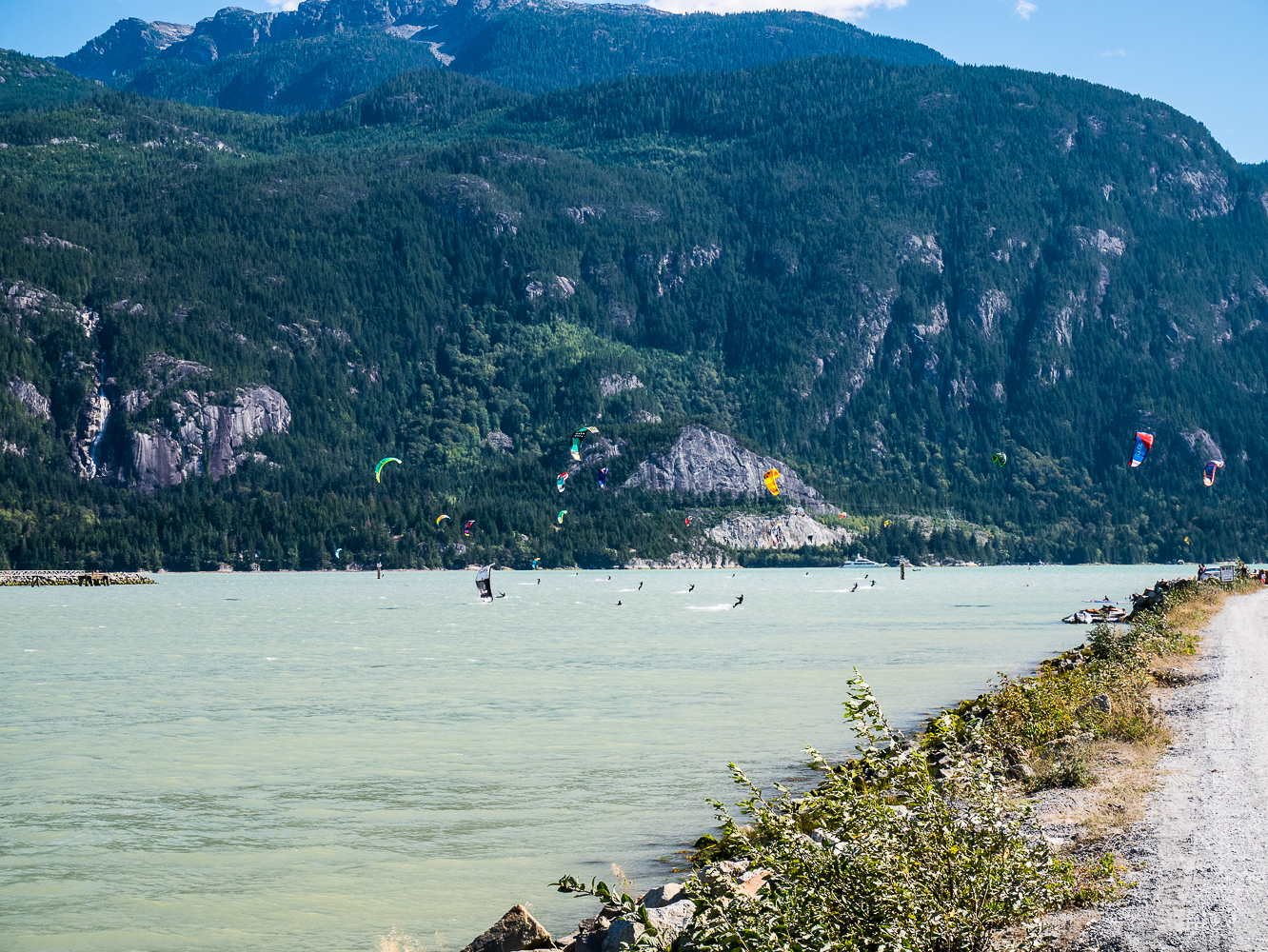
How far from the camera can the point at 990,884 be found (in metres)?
14.1

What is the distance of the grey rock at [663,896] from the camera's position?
18.4 meters

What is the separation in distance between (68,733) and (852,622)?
233ft

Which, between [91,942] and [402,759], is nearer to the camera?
[91,942]

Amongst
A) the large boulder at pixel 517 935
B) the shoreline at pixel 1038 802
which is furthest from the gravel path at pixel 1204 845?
the large boulder at pixel 517 935

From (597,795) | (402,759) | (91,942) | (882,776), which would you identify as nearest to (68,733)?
(402,759)

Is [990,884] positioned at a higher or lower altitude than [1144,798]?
higher

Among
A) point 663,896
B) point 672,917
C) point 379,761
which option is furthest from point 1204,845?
point 379,761

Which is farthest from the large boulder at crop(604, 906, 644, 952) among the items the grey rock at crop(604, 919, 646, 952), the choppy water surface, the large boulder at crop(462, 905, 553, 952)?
the choppy water surface

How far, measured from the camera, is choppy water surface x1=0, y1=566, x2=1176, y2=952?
2300 centimetres

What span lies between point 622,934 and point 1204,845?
9.78m

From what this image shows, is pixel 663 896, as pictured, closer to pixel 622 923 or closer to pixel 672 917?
pixel 672 917

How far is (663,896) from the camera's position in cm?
1872

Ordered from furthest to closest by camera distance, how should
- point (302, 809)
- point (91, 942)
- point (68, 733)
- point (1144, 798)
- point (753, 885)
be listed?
point (68, 733) < point (302, 809) < point (1144, 798) < point (91, 942) < point (753, 885)

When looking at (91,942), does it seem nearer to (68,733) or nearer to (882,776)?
(882,776)
